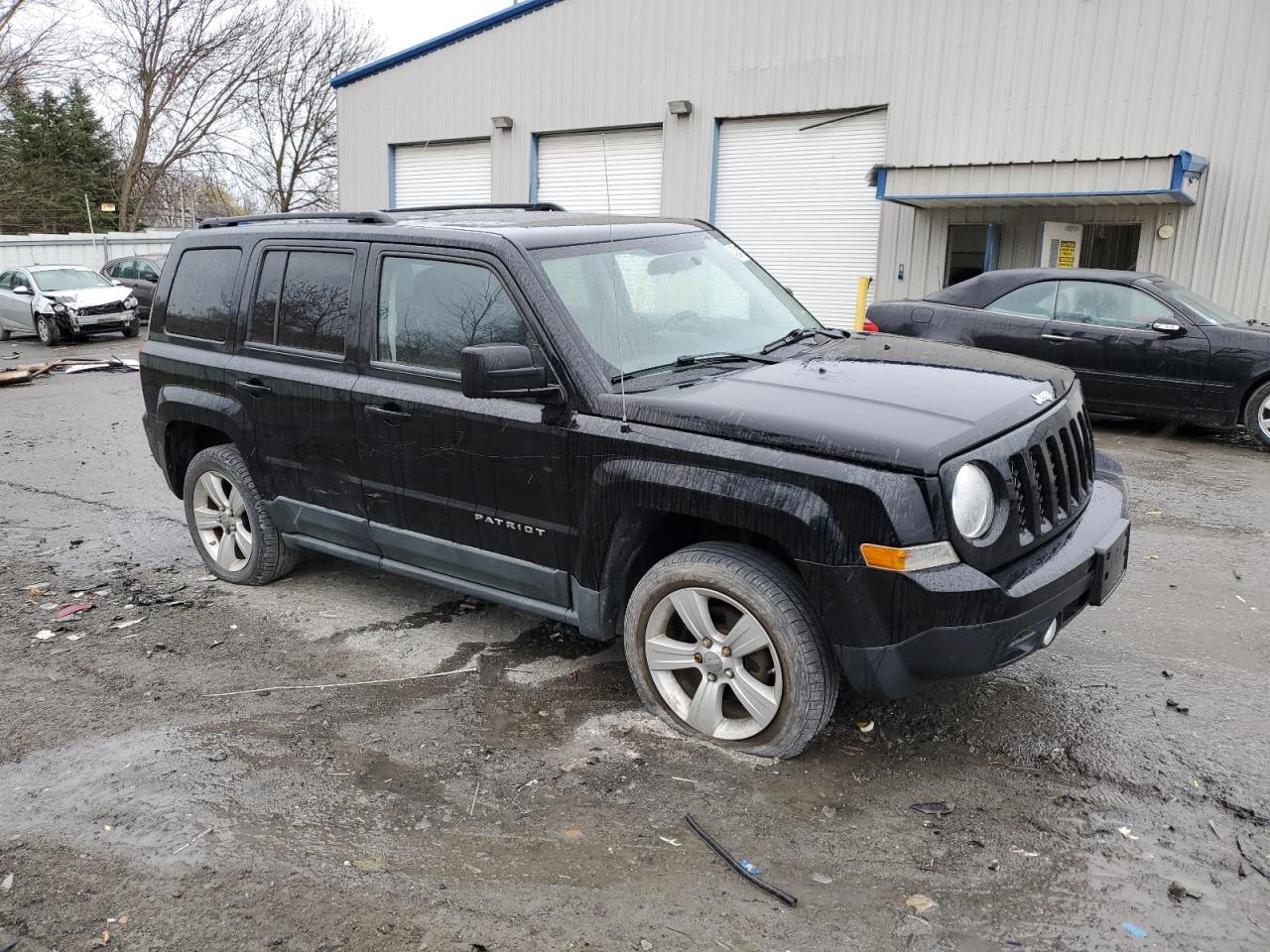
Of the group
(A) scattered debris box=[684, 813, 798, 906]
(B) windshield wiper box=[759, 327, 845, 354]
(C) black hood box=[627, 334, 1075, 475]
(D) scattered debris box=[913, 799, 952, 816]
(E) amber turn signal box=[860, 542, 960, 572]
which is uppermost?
(B) windshield wiper box=[759, 327, 845, 354]

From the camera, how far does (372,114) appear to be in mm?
22766

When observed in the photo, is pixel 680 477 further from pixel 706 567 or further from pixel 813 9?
pixel 813 9

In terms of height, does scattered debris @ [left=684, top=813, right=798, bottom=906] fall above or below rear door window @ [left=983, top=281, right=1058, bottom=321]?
below

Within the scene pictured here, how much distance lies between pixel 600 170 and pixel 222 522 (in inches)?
610

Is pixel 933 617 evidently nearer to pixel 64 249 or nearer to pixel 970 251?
pixel 970 251

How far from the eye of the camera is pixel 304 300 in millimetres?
4895

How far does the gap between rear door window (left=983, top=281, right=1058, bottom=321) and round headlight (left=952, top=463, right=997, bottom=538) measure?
7544 millimetres

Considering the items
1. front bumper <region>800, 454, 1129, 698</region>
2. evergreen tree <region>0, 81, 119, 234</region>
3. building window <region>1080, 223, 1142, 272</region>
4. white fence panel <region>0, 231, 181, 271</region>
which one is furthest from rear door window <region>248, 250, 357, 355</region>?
evergreen tree <region>0, 81, 119, 234</region>

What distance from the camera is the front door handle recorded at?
14.4 feet

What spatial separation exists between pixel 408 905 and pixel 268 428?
2844mm

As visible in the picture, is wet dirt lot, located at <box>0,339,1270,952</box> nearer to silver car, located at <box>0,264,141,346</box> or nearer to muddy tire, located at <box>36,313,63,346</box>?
silver car, located at <box>0,264,141,346</box>

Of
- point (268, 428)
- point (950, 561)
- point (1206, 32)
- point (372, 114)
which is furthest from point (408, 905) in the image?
point (372, 114)

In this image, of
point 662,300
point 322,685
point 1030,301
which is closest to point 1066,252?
point 1030,301

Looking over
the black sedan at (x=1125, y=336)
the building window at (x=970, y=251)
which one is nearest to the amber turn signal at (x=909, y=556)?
the black sedan at (x=1125, y=336)
